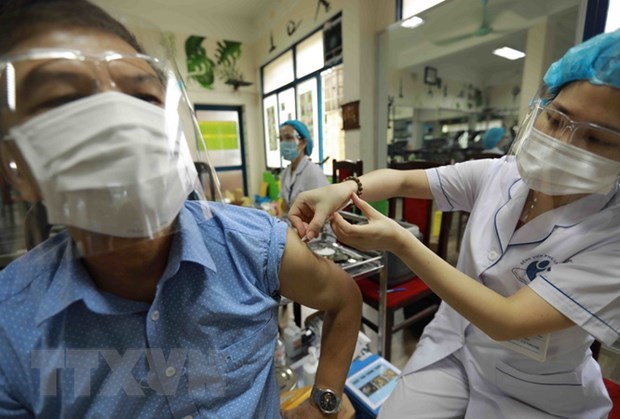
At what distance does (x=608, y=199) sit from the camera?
2.38ft

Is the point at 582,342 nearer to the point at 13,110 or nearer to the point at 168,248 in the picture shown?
the point at 168,248

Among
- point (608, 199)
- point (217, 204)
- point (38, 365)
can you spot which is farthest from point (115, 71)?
point (608, 199)

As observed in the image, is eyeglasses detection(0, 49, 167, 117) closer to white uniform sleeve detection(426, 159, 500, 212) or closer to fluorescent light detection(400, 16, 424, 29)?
white uniform sleeve detection(426, 159, 500, 212)

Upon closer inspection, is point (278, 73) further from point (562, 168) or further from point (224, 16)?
point (562, 168)

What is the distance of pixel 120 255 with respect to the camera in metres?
0.53

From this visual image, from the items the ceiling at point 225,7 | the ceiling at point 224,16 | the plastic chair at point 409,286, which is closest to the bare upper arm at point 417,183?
the plastic chair at point 409,286

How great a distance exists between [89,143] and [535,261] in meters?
1.01

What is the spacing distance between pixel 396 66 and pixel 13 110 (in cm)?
325

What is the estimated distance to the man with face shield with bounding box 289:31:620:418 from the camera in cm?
64

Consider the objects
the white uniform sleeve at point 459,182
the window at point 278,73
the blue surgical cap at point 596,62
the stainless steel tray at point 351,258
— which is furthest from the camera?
the window at point 278,73

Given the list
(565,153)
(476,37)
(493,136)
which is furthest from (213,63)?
(565,153)

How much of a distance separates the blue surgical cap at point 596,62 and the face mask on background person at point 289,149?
203 centimetres

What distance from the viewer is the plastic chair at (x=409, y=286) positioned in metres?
1.52

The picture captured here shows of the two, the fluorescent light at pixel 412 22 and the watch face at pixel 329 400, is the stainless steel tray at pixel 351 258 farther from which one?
the fluorescent light at pixel 412 22
